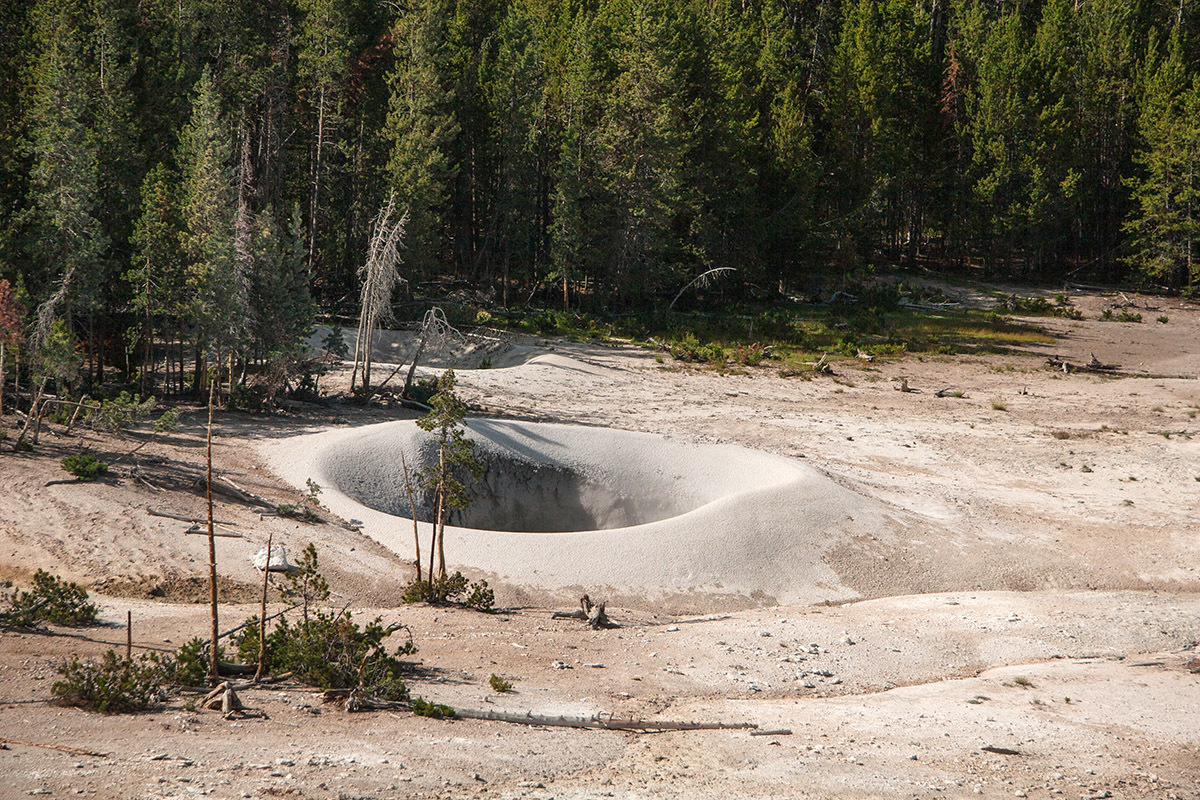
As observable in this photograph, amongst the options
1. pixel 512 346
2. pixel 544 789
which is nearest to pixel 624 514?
pixel 544 789

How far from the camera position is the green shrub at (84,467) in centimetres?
1684

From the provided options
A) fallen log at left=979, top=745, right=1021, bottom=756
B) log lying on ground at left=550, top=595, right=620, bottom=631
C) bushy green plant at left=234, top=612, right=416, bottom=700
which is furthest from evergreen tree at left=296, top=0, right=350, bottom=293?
fallen log at left=979, top=745, right=1021, bottom=756

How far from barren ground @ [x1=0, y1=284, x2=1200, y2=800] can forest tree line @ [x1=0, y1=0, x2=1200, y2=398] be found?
5183 millimetres

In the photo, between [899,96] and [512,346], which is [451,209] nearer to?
[512,346]

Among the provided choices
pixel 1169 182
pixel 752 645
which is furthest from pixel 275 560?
pixel 1169 182

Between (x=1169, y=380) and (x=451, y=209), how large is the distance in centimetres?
3001

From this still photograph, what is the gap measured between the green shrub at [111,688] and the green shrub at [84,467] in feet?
25.2

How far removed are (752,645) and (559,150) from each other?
112ft

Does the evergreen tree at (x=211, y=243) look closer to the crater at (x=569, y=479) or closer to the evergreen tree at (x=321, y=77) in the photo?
the crater at (x=569, y=479)

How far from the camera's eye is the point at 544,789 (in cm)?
866

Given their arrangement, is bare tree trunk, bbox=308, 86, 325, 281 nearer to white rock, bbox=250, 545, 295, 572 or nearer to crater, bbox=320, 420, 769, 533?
crater, bbox=320, 420, 769, 533

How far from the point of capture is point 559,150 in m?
44.2

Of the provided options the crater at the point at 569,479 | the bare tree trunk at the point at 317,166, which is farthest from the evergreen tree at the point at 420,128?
the crater at the point at 569,479

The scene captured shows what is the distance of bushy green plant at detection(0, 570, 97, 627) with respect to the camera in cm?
1202
